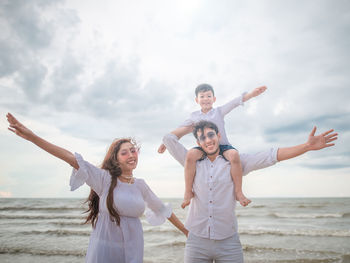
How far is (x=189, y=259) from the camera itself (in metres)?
3.17

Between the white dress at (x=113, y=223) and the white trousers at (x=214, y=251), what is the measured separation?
70 cm

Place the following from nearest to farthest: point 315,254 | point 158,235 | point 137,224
A: point 137,224, point 315,254, point 158,235

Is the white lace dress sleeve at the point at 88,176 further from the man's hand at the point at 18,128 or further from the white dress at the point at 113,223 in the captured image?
the man's hand at the point at 18,128

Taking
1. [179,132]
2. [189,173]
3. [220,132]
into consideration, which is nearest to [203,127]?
[179,132]

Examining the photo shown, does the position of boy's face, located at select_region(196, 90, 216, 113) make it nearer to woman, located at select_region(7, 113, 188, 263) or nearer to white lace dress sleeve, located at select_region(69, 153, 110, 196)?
woman, located at select_region(7, 113, 188, 263)

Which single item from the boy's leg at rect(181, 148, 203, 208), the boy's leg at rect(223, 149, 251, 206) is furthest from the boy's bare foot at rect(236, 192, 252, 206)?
the boy's leg at rect(181, 148, 203, 208)

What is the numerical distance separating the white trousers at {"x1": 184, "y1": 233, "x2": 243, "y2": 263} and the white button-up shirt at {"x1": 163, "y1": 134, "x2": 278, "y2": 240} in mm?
79

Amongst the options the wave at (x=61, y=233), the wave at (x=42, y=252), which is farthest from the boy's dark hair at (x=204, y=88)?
the wave at (x=61, y=233)

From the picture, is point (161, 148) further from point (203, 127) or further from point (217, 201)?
point (217, 201)

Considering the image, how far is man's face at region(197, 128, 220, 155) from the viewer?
3424 mm

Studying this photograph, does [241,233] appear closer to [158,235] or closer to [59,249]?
[158,235]

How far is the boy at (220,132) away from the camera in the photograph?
3.29 metres

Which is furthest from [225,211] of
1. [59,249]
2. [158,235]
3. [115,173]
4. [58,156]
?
[158,235]

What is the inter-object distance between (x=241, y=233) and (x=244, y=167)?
10250 millimetres
